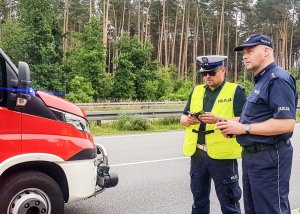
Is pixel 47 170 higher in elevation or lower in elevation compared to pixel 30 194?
higher

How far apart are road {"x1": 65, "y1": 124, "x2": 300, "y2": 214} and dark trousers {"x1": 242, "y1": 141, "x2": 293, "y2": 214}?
6.87ft

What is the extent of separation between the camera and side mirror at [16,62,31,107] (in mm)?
3864

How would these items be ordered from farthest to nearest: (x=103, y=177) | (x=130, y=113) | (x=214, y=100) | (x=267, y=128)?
(x=130, y=113) < (x=103, y=177) < (x=214, y=100) < (x=267, y=128)

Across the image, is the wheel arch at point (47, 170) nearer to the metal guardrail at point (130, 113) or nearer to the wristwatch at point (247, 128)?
the wristwatch at point (247, 128)

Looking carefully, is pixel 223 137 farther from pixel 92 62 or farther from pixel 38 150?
pixel 92 62

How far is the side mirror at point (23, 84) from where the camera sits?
12.7ft

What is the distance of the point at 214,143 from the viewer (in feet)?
14.5

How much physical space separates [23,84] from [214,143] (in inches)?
80.5

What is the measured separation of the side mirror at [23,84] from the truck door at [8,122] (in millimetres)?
85

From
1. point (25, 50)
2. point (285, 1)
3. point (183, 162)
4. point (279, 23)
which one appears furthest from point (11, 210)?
point (279, 23)

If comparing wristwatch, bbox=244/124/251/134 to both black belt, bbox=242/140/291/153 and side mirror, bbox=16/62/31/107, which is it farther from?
side mirror, bbox=16/62/31/107

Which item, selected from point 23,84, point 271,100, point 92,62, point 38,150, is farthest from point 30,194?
point 92,62

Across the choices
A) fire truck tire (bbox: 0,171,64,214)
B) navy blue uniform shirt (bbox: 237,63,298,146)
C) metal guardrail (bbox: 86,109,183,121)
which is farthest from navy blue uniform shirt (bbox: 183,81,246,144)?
metal guardrail (bbox: 86,109,183,121)

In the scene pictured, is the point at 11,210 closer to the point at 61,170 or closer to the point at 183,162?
the point at 61,170
